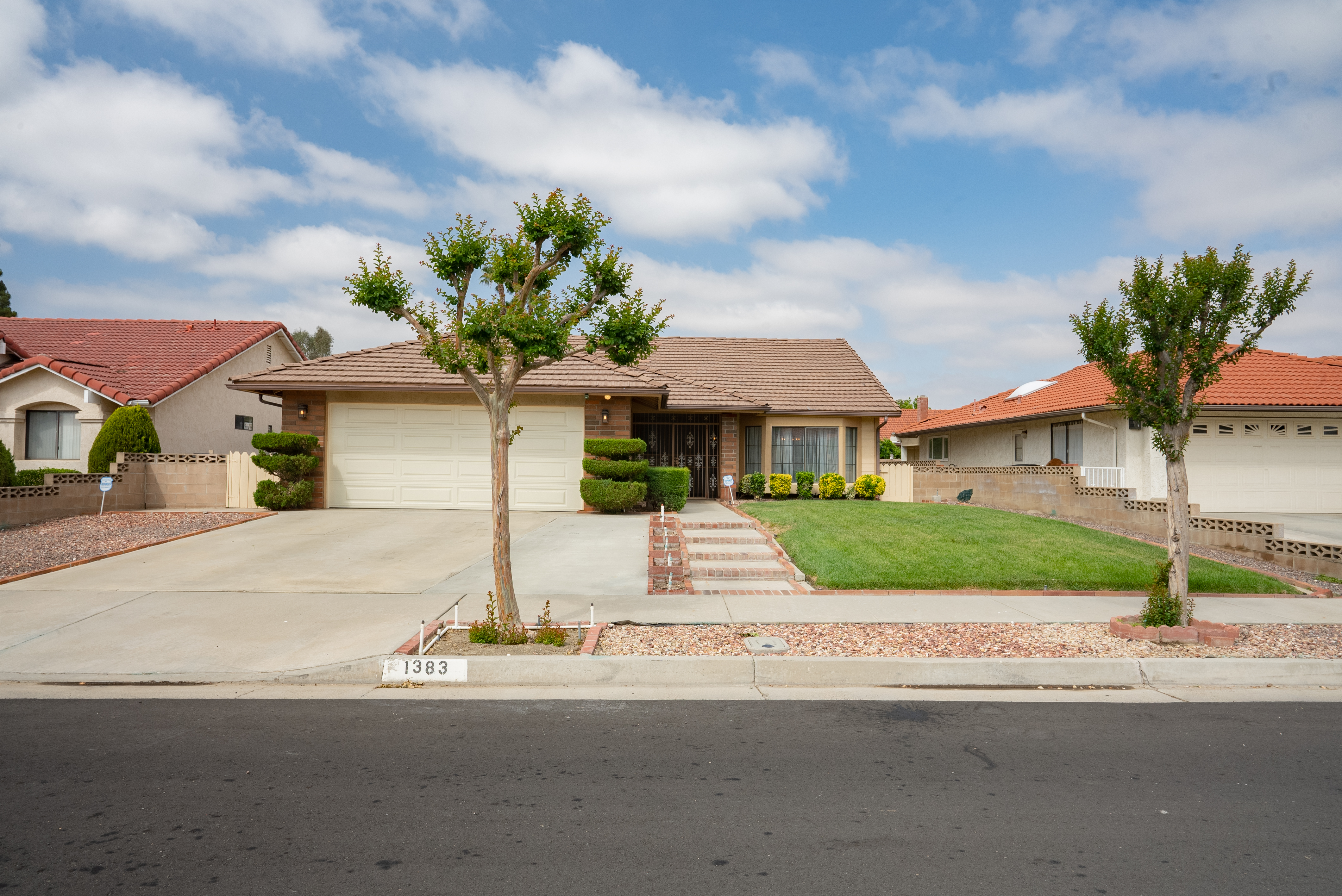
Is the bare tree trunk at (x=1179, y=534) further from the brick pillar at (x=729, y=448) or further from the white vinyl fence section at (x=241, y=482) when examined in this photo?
the white vinyl fence section at (x=241, y=482)

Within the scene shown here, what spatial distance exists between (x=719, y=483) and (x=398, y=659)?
14139 millimetres

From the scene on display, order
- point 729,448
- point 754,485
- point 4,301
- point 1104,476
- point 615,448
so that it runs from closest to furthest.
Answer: point 615,448 → point 1104,476 → point 754,485 → point 729,448 → point 4,301

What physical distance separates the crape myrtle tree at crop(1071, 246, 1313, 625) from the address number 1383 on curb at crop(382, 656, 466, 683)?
6795mm

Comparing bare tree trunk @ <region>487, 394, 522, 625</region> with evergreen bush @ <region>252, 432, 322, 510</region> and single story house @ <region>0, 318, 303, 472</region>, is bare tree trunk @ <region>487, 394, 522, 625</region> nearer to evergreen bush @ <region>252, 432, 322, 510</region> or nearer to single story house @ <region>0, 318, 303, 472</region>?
evergreen bush @ <region>252, 432, 322, 510</region>

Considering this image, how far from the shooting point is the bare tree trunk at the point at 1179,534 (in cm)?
720

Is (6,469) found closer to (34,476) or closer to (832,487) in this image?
(34,476)

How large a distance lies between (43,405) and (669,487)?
16.0 meters

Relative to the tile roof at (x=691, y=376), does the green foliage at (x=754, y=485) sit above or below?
below

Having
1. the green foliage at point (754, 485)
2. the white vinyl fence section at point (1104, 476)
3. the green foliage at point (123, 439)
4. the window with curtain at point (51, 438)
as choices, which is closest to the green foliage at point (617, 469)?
the green foliage at point (754, 485)

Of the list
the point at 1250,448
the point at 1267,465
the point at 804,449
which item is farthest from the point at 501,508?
the point at 1267,465

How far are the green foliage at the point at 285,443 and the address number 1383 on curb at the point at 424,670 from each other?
10.9 metres

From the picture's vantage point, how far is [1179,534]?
7270 mm

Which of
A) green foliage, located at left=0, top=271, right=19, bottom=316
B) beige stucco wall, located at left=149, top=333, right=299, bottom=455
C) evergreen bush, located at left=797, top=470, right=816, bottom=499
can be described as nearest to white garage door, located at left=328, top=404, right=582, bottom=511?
beige stucco wall, located at left=149, top=333, right=299, bottom=455

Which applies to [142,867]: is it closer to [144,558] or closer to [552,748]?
[552,748]
